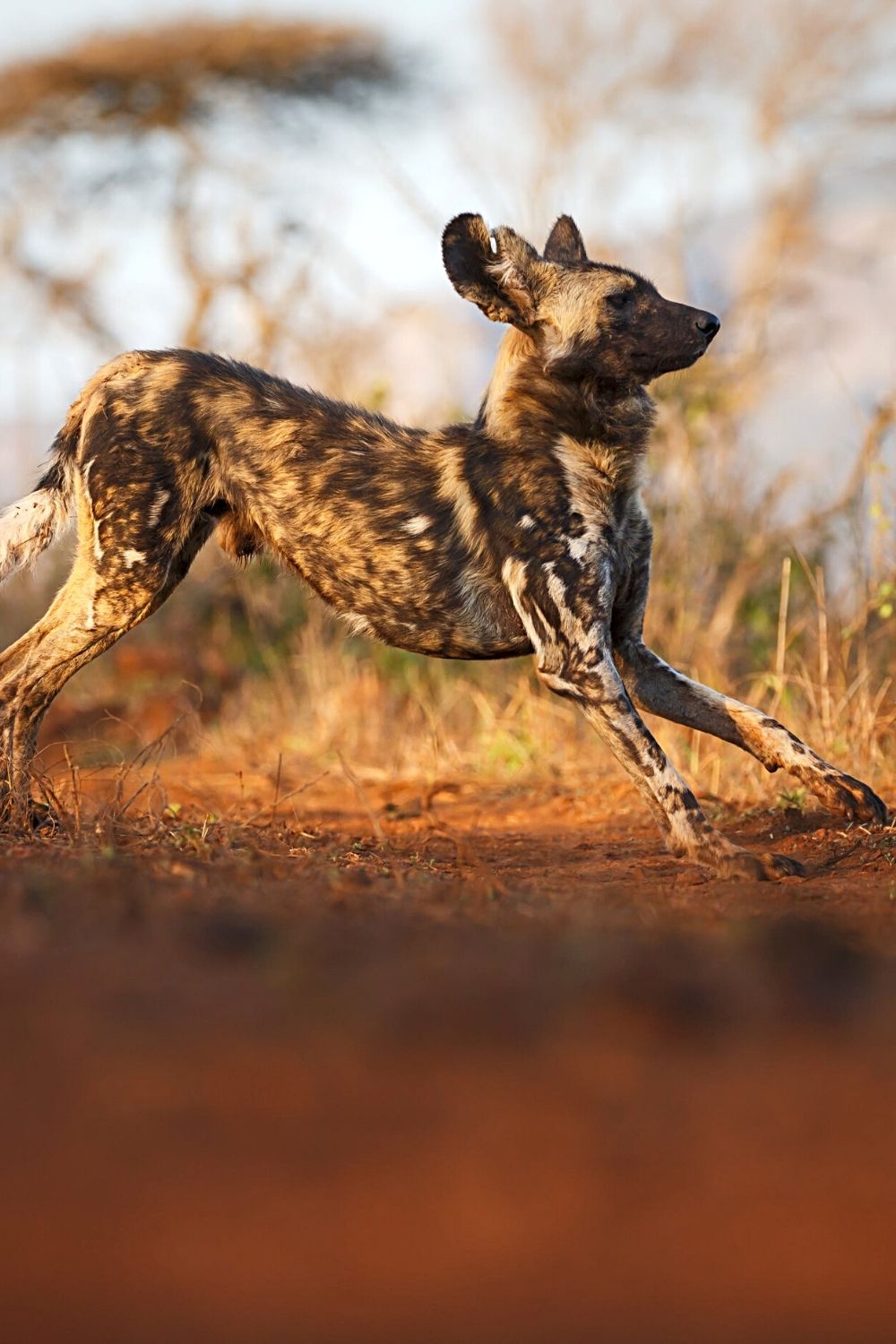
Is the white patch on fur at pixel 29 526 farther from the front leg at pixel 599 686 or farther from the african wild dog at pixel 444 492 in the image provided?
the front leg at pixel 599 686

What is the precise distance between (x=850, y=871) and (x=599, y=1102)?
221cm

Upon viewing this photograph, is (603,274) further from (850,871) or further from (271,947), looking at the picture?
(271,947)

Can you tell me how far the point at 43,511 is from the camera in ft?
15.8

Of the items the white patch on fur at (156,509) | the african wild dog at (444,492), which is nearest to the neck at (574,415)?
the african wild dog at (444,492)

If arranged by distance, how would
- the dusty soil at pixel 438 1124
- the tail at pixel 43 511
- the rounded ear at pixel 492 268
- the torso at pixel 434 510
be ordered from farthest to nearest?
the tail at pixel 43 511
the rounded ear at pixel 492 268
the torso at pixel 434 510
the dusty soil at pixel 438 1124

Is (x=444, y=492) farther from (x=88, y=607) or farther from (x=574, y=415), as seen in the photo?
(x=88, y=607)

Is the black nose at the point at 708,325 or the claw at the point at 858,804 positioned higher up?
the black nose at the point at 708,325

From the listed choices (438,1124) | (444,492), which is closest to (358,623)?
(444,492)

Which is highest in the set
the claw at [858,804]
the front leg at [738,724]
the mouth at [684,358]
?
the mouth at [684,358]

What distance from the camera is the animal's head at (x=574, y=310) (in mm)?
4488

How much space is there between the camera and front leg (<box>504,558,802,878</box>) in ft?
13.2

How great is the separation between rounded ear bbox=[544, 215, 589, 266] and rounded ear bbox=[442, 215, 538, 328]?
51 cm

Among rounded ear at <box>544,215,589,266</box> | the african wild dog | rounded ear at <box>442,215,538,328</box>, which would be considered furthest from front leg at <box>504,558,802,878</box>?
rounded ear at <box>544,215,589,266</box>

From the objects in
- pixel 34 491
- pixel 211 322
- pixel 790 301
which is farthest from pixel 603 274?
pixel 790 301
